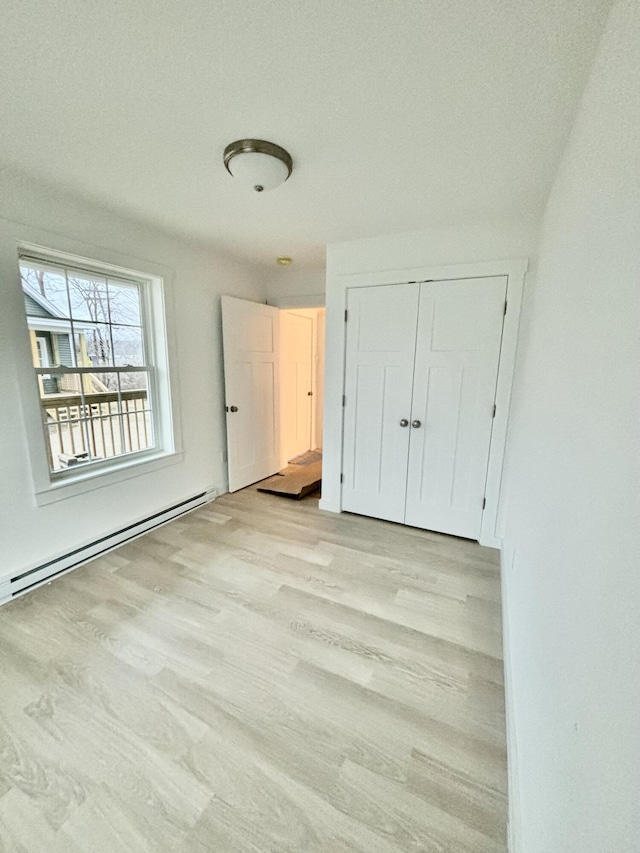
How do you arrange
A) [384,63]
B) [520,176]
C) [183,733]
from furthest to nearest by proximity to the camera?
[520,176] → [183,733] → [384,63]

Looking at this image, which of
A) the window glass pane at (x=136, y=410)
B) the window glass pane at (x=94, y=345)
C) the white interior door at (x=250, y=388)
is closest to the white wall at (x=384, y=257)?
the white interior door at (x=250, y=388)

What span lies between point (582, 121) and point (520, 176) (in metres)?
0.65

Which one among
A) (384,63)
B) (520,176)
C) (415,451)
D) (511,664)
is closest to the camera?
(384,63)

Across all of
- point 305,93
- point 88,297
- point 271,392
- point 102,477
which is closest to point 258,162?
point 305,93

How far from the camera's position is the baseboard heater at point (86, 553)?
1994 mm

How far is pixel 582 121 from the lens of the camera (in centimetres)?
116

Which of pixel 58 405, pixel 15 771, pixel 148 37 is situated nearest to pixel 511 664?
pixel 15 771

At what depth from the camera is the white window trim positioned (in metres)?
2.00

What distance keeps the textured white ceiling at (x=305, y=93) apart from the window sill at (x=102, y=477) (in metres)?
1.77

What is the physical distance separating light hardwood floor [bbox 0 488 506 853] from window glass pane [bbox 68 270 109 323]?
1.69m

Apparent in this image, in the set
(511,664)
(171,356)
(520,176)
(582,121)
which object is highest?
(520,176)

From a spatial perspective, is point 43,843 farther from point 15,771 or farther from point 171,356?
point 171,356

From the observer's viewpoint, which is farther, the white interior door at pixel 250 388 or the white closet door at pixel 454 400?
the white interior door at pixel 250 388

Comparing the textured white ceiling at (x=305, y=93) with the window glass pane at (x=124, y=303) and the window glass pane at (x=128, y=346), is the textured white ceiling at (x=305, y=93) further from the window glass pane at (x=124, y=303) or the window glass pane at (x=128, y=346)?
the window glass pane at (x=128, y=346)
